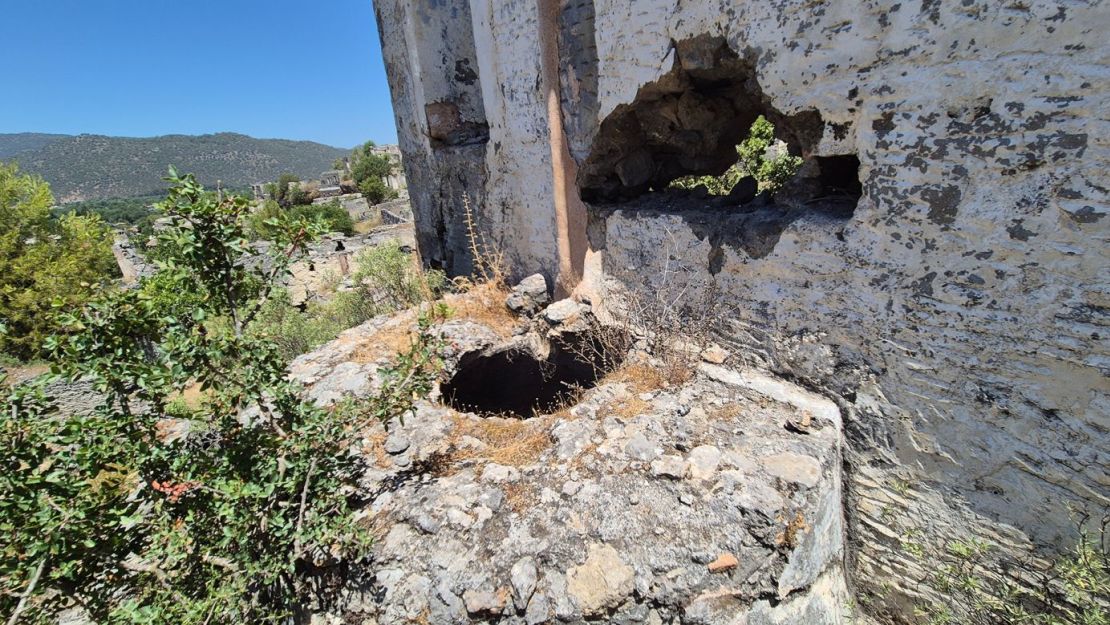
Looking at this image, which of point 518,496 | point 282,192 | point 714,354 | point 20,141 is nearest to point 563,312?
point 714,354

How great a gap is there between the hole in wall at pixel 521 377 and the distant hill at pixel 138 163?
241 feet

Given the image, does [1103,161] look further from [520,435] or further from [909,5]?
[520,435]

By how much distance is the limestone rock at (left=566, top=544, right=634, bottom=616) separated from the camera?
1697 millimetres

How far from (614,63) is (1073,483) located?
9.09 feet

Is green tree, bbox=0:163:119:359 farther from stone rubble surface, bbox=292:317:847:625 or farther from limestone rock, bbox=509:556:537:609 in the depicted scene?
limestone rock, bbox=509:556:537:609

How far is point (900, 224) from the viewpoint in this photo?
1977 mm

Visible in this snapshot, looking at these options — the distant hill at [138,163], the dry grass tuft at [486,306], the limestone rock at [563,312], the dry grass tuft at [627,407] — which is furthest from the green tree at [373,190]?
the distant hill at [138,163]

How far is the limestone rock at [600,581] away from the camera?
1697 millimetres

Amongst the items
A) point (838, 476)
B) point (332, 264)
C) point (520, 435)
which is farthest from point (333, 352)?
point (332, 264)

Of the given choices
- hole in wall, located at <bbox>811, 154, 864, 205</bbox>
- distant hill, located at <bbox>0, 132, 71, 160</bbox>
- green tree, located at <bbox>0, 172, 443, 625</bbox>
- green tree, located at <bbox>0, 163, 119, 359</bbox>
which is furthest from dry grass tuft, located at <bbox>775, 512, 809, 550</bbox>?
distant hill, located at <bbox>0, 132, 71, 160</bbox>

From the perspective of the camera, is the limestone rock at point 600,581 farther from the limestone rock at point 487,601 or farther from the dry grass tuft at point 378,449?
the dry grass tuft at point 378,449

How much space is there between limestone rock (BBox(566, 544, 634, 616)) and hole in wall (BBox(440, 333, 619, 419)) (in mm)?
1675

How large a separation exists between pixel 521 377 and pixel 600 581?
247cm

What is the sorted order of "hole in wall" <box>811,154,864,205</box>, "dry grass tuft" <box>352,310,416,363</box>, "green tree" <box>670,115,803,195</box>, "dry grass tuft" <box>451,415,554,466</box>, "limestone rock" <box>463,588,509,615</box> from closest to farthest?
"limestone rock" <box>463,588,509,615</box>
"hole in wall" <box>811,154,864,205</box>
"dry grass tuft" <box>451,415,554,466</box>
"dry grass tuft" <box>352,310,416,363</box>
"green tree" <box>670,115,803,195</box>
